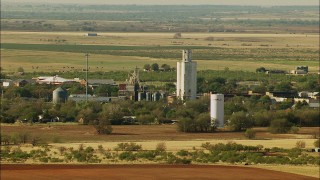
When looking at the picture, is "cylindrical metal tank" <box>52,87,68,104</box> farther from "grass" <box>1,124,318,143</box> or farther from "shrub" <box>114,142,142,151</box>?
"shrub" <box>114,142,142,151</box>

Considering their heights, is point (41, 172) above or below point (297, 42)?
below

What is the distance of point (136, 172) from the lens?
1566 inches

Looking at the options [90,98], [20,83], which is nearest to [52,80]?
[20,83]

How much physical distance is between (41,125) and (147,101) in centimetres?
1079

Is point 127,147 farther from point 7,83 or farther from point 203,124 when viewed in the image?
point 7,83

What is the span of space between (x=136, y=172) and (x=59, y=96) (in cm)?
2803

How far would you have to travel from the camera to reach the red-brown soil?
38.6 meters

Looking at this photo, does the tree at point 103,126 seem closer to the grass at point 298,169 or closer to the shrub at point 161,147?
the shrub at point 161,147

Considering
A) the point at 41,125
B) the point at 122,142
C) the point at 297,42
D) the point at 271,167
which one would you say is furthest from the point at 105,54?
the point at 271,167

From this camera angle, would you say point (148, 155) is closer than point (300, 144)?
Yes

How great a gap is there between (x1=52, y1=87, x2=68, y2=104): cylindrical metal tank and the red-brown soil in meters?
25.2

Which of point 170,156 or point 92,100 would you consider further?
point 92,100

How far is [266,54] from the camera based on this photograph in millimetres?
123000

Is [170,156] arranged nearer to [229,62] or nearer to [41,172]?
[41,172]
